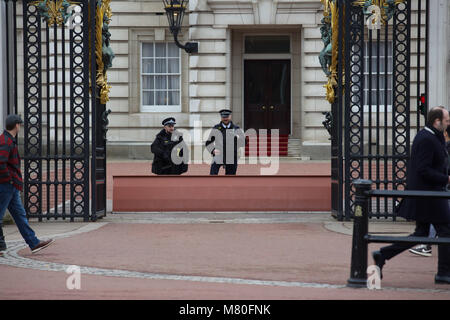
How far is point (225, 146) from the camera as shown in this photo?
19703mm

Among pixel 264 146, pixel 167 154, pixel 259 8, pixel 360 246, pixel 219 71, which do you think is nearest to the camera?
pixel 360 246

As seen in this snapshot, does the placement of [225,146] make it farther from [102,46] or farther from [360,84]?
[360,84]

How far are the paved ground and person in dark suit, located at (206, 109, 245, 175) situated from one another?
4.16 m

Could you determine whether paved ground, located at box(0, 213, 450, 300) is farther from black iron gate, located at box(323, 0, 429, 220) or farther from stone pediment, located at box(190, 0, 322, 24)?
stone pediment, located at box(190, 0, 322, 24)

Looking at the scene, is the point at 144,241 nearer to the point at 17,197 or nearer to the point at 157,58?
the point at 17,197

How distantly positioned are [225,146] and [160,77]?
42.6ft

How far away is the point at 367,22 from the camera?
48.8 ft

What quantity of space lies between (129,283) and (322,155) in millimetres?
21561

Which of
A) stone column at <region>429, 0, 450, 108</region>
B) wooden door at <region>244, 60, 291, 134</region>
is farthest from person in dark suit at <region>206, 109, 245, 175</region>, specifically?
wooden door at <region>244, 60, 291, 134</region>

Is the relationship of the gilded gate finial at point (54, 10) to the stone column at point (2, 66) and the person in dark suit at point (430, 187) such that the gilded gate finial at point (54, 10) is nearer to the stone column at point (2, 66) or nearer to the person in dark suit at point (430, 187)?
the stone column at point (2, 66)

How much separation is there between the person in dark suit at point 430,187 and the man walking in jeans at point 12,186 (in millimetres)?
4433

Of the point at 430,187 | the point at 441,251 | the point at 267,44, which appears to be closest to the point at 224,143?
the point at 430,187

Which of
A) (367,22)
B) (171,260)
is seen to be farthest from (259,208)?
(171,260)

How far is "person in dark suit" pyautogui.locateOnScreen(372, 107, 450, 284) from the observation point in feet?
29.9
